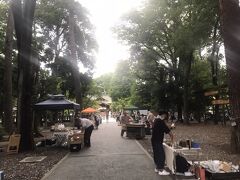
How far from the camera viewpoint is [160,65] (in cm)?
4484

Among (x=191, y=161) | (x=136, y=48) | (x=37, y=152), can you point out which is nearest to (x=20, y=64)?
(x=37, y=152)

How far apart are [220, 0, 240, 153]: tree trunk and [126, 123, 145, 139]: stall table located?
998cm

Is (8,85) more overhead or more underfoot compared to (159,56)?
more underfoot

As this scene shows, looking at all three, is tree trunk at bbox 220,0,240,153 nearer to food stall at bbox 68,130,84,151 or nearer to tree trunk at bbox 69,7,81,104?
food stall at bbox 68,130,84,151

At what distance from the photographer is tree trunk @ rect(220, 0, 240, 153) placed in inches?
482

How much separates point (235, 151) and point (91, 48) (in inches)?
1395

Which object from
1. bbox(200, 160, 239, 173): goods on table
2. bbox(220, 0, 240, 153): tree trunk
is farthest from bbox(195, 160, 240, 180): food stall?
bbox(220, 0, 240, 153): tree trunk

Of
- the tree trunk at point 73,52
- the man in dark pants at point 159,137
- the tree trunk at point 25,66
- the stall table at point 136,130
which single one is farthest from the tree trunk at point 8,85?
the man in dark pants at point 159,137

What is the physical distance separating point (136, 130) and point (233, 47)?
11116 millimetres

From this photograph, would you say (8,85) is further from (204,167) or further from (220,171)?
(220,171)

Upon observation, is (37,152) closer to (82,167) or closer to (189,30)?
(82,167)

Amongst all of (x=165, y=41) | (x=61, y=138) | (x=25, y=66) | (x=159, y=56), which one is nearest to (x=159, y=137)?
(x=61, y=138)

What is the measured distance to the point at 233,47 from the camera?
12477 mm

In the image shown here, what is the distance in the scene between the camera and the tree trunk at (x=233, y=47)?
1223 centimetres
